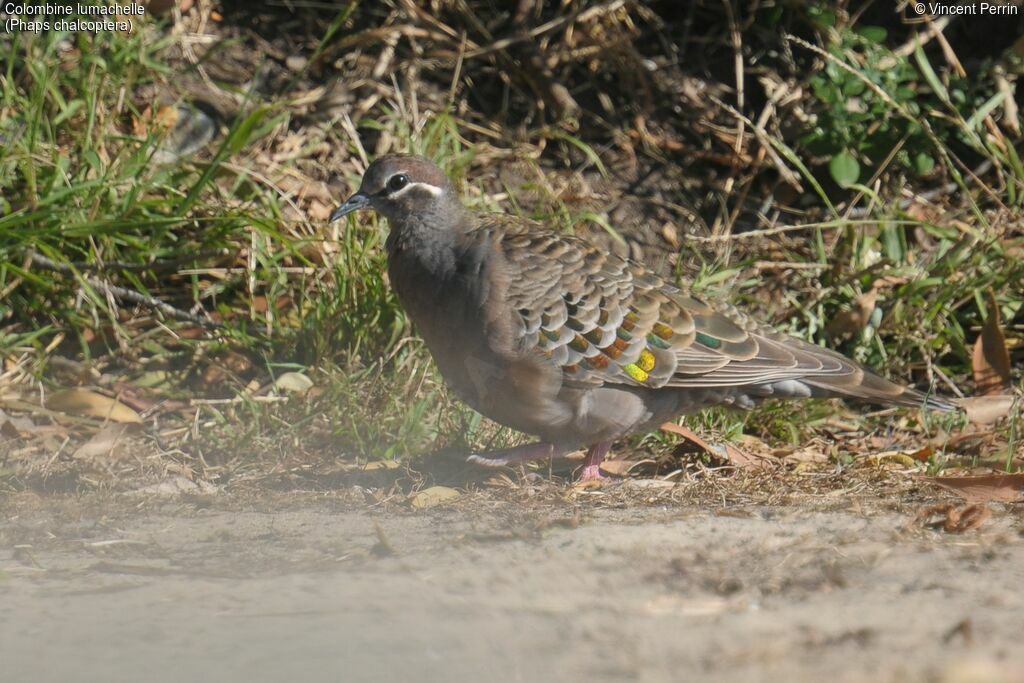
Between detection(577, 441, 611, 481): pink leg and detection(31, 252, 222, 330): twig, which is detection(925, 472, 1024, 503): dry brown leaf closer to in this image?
detection(577, 441, 611, 481): pink leg

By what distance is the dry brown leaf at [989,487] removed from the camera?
12.3 feet

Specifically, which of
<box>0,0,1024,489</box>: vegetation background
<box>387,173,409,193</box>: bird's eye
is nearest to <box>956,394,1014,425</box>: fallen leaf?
<box>0,0,1024,489</box>: vegetation background

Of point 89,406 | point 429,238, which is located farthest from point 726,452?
point 89,406

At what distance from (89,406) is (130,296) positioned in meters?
0.58

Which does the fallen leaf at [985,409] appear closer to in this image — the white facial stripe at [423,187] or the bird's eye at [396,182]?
the white facial stripe at [423,187]

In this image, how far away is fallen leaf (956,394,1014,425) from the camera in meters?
4.72

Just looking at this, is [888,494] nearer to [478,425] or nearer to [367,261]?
[478,425]

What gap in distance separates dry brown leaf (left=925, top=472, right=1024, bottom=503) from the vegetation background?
1.03 ft

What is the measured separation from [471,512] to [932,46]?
427cm

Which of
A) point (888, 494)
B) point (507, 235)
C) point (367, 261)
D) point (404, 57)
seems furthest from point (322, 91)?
point (888, 494)

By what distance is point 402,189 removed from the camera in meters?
4.39

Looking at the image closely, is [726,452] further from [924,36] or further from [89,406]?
[924,36]

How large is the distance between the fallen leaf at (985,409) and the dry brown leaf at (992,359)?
220mm

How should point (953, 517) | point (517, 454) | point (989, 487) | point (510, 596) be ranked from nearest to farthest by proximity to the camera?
1. point (510, 596)
2. point (953, 517)
3. point (989, 487)
4. point (517, 454)
